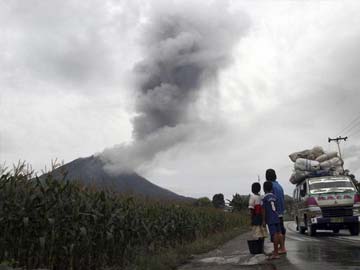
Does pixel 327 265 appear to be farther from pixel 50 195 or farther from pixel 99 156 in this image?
pixel 99 156

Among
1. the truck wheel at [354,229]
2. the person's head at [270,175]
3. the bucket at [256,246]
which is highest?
the person's head at [270,175]

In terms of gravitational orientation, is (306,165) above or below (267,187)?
above

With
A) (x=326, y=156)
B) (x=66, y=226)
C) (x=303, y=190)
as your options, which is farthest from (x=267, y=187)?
(x=326, y=156)

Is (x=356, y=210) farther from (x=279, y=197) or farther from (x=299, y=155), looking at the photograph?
(x=279, y=197)

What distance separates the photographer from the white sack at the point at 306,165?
21683 mm

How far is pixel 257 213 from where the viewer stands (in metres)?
12.2

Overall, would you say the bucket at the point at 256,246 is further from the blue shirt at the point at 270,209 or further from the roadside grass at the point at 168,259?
the roadside grass at the point at 168,259

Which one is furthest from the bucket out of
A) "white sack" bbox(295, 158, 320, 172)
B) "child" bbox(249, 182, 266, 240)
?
"white sack" bbox(295, 158, 320, 172)

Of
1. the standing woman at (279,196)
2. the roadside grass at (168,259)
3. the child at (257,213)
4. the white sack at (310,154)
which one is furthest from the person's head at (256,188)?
the white sack at (310,154)

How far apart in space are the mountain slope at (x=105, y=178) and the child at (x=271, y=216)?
3.46 metres

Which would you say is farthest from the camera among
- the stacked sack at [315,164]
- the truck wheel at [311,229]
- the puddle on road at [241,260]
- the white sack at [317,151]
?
the white sack at [317,151]

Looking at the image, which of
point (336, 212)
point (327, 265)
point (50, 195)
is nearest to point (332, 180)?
point (336, 212)

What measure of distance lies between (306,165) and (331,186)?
3337 mm

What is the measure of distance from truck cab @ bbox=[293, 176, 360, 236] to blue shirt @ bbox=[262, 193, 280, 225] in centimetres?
799
